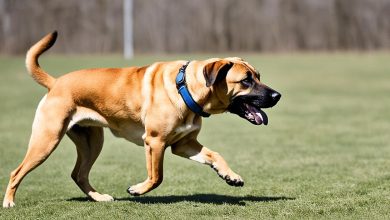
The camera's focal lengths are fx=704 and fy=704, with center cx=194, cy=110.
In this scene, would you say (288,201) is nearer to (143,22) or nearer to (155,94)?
(155,94)

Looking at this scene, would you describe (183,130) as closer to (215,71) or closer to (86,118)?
(215,71)

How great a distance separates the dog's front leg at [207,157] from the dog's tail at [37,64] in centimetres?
131

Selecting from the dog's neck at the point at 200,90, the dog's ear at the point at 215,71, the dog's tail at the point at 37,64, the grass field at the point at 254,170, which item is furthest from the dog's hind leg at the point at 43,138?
the dog's ear at the point at 215,71

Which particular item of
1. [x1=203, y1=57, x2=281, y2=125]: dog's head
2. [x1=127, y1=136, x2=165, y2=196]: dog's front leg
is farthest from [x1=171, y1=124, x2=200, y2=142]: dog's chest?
[x1=203, y1=57, x2=281, y2=125]: dog's head

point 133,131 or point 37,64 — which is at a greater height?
point 37,64

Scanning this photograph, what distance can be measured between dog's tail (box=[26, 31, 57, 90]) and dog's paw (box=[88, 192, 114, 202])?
1.06m

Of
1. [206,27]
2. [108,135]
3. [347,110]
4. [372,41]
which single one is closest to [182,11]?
[206,27]

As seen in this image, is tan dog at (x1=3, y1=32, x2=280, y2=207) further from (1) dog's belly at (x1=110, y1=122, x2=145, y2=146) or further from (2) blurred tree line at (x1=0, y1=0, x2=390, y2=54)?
(2) blurred tree line at (x1=0, y1=0, x2=390, y2=54)

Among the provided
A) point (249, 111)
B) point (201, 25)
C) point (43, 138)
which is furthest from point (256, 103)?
point (201, 25)

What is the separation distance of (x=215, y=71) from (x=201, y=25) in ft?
77.0

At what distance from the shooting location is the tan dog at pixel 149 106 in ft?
19.0

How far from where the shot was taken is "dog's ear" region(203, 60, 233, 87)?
5629 mm

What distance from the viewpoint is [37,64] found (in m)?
6.47

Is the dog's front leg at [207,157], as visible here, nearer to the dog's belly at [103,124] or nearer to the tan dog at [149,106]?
the tan dog at [149,106]
